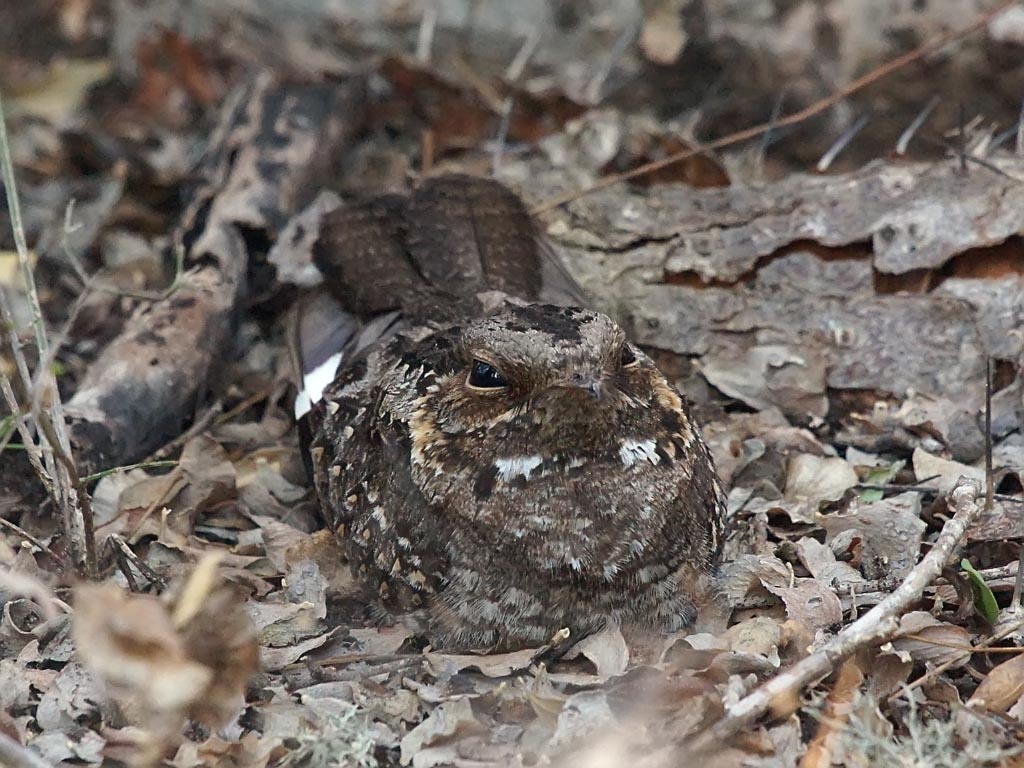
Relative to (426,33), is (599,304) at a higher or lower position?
lower

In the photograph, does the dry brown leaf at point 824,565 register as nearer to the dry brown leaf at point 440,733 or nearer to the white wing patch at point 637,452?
the white wing patch at point 637,452

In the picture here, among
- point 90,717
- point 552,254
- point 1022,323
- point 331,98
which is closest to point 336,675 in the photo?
point 90,717

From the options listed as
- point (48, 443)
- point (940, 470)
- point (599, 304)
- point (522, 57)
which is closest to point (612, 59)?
point (522, 57)

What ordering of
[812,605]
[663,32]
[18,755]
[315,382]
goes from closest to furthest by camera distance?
[18,755], [812,605], [315,382], [663,32]

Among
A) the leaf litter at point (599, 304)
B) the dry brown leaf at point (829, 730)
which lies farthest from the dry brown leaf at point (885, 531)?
the dry brown leaf at point (829, 730)

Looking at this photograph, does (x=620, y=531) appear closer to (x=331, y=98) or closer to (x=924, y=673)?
(x=924, y=673)

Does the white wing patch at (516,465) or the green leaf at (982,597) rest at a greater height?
the white wing patch at (516,465)

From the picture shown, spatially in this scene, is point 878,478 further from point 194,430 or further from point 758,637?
point 194,430
